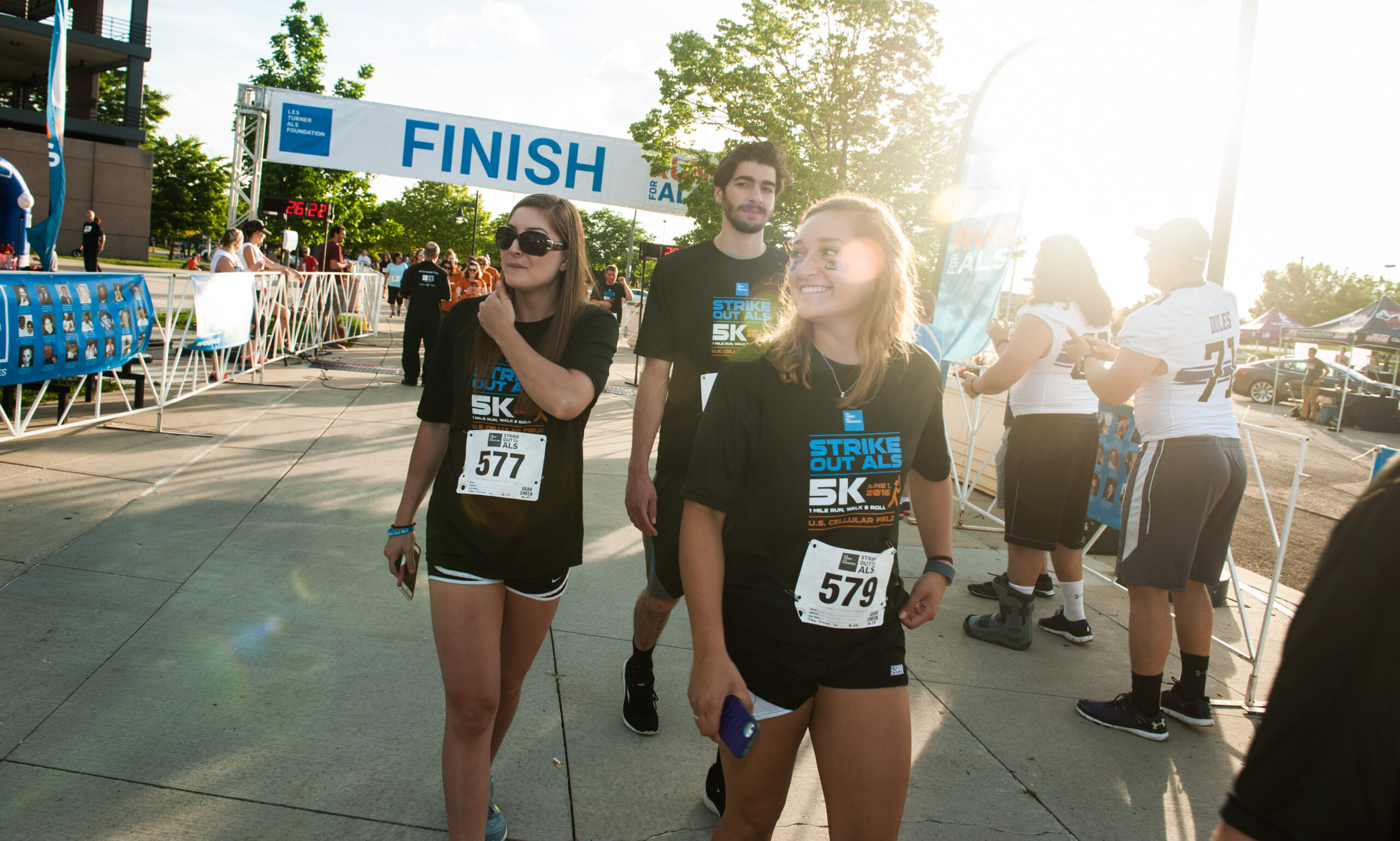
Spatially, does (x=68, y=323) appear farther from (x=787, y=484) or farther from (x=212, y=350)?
(x=787, y=484)

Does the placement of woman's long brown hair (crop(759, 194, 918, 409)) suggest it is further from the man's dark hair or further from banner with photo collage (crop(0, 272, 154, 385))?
banner with photo collage (crop(0, 272, 154, 385))

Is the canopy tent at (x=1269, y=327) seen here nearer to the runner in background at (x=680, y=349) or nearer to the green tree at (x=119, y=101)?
the runner in background at (x=680, y=349)

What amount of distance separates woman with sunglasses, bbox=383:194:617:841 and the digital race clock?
17508 mm

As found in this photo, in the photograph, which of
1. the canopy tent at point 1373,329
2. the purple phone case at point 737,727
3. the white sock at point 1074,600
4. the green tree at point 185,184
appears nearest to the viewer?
the purple phone case at point 737,727

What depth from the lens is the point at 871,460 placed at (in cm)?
176

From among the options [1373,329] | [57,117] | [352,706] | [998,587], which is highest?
[1373,329]

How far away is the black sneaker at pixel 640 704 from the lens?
3.05m

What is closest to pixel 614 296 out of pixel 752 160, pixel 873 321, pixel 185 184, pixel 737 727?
pixel 752 160

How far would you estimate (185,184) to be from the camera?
49594 mm

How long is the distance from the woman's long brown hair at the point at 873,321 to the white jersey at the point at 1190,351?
1820 millimetres

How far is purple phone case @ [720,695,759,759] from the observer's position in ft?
4.94

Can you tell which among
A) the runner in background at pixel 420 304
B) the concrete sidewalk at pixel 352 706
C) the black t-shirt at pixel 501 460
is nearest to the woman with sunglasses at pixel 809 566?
the black t-shirt at pixel 501 460

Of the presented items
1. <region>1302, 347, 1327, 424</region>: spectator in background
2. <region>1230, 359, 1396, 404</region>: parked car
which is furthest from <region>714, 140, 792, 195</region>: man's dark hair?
<region>1230, 359, 1396, 404</region>: parked car

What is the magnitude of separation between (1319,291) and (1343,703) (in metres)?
75.4
